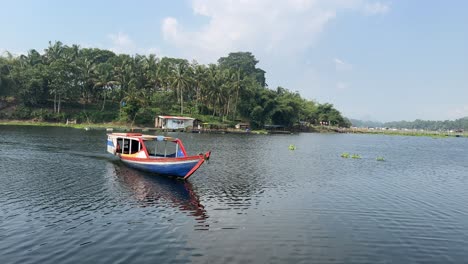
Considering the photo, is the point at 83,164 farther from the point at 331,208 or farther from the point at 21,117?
the point at 21,117

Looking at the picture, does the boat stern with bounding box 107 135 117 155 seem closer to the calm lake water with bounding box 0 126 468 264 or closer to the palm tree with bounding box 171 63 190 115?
the calm lake water with bounding box 0 126 468 264

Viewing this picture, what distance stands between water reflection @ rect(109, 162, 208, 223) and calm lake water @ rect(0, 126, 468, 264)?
9 centimetres

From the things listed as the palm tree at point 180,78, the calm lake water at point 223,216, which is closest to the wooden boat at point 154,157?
the calm lake water at point 223,216

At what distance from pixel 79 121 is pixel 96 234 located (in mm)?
104961

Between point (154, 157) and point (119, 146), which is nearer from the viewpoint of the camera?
point (154, 157)

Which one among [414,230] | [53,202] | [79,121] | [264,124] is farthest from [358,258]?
[264,124]

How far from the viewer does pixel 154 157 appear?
35.6m

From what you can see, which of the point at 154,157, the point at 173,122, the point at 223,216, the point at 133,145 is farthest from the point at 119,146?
the point at 173,122

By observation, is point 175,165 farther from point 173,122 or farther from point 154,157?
point 173,122

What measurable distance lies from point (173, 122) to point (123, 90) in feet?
76.8

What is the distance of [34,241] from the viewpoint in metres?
16.6

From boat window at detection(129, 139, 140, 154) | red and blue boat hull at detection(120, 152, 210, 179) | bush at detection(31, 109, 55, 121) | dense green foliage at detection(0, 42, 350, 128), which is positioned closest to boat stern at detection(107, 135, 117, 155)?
boat window at detection(129, 139, 140, 154)

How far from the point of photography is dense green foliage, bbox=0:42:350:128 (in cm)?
11000

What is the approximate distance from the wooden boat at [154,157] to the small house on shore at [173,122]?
219ft
